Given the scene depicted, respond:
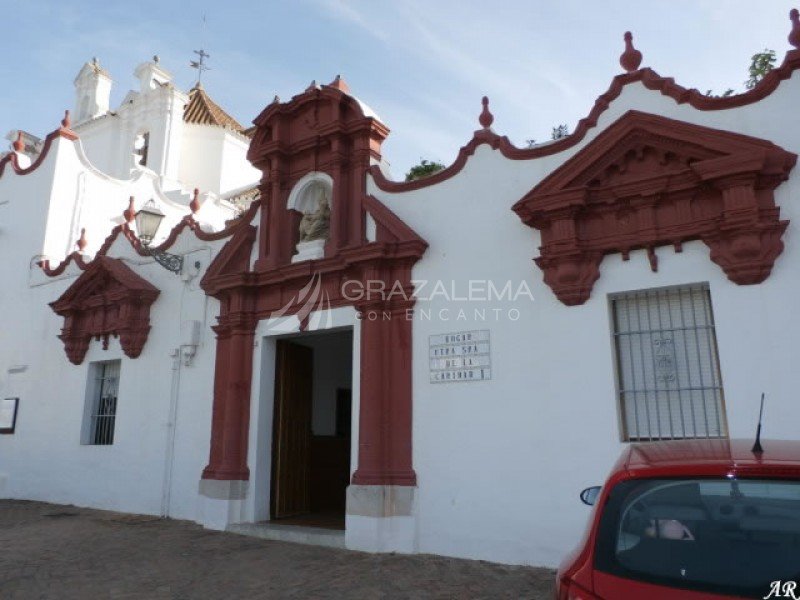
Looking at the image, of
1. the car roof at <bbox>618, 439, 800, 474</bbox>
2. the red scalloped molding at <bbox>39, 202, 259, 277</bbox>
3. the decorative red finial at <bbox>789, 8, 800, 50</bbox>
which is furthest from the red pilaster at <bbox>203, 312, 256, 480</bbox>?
the decorative red finial at <bbox>789, 8, 800, 50</bbox>

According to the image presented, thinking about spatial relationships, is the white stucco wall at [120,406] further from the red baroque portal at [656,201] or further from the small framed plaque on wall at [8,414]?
the red baroque portal at [656,201]

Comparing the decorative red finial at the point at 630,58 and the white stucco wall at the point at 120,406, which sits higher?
the decorative red finial at the point at 630,58

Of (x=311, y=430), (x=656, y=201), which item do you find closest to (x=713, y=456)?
(x=656, y=201)

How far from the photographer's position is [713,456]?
2619 millimetres

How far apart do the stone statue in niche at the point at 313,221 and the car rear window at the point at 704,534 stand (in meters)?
6.74

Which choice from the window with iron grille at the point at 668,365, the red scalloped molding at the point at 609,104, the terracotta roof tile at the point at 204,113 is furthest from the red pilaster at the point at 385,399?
the terracotta roof tile at the point at 204,113

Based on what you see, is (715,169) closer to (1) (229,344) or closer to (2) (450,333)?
(2) (450,333)

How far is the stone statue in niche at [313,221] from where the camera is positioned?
29.2 feet

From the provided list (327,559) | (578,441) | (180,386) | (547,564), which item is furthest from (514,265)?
(180,386)

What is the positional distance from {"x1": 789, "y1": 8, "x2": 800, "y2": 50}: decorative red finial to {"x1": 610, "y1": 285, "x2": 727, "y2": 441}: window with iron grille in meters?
2.66

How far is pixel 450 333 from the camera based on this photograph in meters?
7.50

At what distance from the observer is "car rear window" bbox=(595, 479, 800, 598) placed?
7.34ft

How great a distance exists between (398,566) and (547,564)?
153 cm

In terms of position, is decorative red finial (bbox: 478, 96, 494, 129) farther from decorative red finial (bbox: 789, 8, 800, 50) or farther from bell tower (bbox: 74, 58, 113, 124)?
bell tower (bbox: 74, 58, 113, 124)
